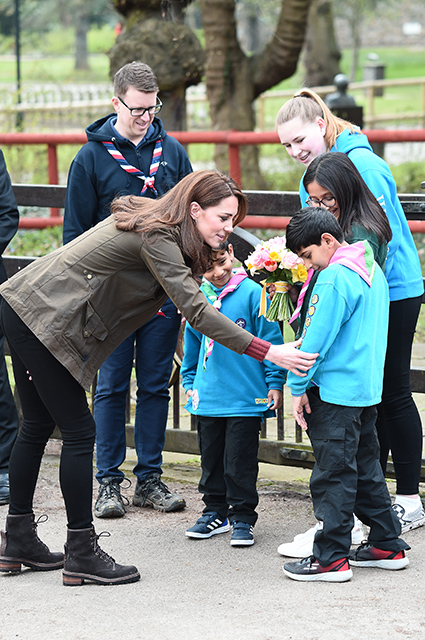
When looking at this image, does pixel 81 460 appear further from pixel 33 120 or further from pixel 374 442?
pixel 33 120

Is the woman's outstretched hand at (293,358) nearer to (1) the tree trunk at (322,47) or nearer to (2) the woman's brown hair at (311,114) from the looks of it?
(2) the woman's brown hair at (311,114)

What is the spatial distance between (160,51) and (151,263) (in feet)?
21.4

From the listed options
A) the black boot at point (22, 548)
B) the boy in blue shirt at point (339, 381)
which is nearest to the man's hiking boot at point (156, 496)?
the black boot at point (22, 548)

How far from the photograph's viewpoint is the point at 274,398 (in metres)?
3.67

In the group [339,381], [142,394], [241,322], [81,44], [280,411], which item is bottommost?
[280,411]

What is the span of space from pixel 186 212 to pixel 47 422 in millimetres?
976

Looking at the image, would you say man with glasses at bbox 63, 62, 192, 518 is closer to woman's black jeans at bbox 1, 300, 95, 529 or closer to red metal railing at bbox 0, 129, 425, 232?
woman's black jeans at bbox 1, 300, 95, 529

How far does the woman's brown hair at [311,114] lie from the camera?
354 cm

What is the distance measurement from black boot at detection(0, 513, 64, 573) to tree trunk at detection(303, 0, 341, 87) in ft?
60.8

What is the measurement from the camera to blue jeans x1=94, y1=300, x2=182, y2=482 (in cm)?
414

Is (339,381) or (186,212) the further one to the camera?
(339,381)

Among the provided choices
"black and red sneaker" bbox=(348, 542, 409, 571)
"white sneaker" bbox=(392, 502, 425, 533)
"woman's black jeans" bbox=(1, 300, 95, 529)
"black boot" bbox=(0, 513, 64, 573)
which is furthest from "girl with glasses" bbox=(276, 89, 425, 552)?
"black boot" bbox=(0, 513, 64, 573)

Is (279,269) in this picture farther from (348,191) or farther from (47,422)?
(47,422)

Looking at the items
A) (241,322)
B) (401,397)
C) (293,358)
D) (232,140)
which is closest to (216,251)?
(241,322)
